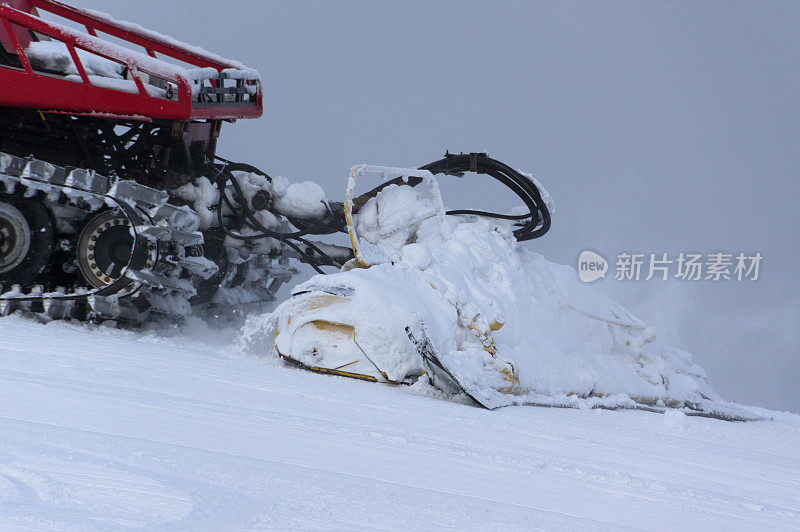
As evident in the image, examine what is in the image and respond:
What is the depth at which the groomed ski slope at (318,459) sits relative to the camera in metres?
1.45

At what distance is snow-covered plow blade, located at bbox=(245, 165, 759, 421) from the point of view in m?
3.58

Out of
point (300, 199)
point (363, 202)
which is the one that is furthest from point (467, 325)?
point (300, 199)

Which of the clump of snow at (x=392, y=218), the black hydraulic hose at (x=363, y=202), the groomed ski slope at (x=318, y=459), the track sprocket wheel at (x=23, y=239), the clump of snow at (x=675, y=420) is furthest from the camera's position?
the black hydraulic hose at (x=363, y=202)

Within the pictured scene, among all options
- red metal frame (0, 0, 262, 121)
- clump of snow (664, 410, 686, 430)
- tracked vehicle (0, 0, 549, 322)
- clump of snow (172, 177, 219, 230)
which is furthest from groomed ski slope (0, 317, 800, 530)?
clump of snow (172, 177, 219, 230)

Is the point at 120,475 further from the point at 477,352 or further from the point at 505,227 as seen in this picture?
the point at 505,227

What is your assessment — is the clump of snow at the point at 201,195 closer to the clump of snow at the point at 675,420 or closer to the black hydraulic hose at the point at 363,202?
the black hydraulic hose at the point at 363,202

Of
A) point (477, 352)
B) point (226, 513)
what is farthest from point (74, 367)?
point (477, 352)

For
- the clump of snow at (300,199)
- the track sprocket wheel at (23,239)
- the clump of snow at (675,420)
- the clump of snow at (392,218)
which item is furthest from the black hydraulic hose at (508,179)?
the track sprocket wheel at (23,239)

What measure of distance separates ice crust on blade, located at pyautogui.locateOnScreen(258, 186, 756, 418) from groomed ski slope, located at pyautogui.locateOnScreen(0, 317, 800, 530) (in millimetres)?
345

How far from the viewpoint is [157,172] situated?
498cm

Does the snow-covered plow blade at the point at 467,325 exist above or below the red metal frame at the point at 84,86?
below

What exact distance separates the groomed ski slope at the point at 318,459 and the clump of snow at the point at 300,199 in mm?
2056

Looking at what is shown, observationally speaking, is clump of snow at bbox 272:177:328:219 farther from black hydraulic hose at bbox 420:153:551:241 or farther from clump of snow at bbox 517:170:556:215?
clump of snow at bbox 517:170:556:215

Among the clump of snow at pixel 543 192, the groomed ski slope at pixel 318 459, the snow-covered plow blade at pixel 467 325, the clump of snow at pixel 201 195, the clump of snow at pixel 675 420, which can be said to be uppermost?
the clump of snow at pixel 543 192
